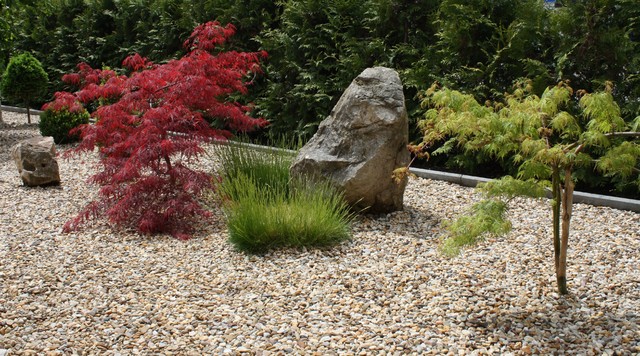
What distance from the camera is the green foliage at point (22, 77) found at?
441 inches

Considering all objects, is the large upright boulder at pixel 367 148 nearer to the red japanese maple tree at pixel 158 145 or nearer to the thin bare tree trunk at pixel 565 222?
the red japanese maple tree at pixel 158 145

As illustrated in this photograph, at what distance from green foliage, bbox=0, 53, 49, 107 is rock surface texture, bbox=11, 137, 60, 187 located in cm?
466

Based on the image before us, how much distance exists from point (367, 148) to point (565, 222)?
219 centimetres

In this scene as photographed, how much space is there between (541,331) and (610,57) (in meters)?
4.23

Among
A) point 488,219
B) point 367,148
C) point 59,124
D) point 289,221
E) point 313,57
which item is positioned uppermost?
point 313,57

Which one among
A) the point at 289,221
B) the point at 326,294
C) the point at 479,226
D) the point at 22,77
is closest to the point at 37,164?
the point at 289,221

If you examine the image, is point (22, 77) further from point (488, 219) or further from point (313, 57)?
point (488, 219)

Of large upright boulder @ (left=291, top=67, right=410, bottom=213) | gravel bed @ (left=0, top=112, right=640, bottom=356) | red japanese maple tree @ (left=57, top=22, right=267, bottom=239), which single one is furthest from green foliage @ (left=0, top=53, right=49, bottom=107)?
large upright boulder @ (left=291, top=67, right=410, bottom=213)

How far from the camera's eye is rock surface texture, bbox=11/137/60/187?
23.2ft

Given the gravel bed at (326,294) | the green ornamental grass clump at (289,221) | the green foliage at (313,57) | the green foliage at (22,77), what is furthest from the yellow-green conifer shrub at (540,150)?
the green foliage at (22,77)

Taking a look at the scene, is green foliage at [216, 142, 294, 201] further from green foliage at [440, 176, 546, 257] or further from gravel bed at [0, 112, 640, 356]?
green foliage at [440, 176, 546, 257]

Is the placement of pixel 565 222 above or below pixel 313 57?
below

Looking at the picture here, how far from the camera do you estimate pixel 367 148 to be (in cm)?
563

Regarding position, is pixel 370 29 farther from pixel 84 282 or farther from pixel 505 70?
pixel 84 282
